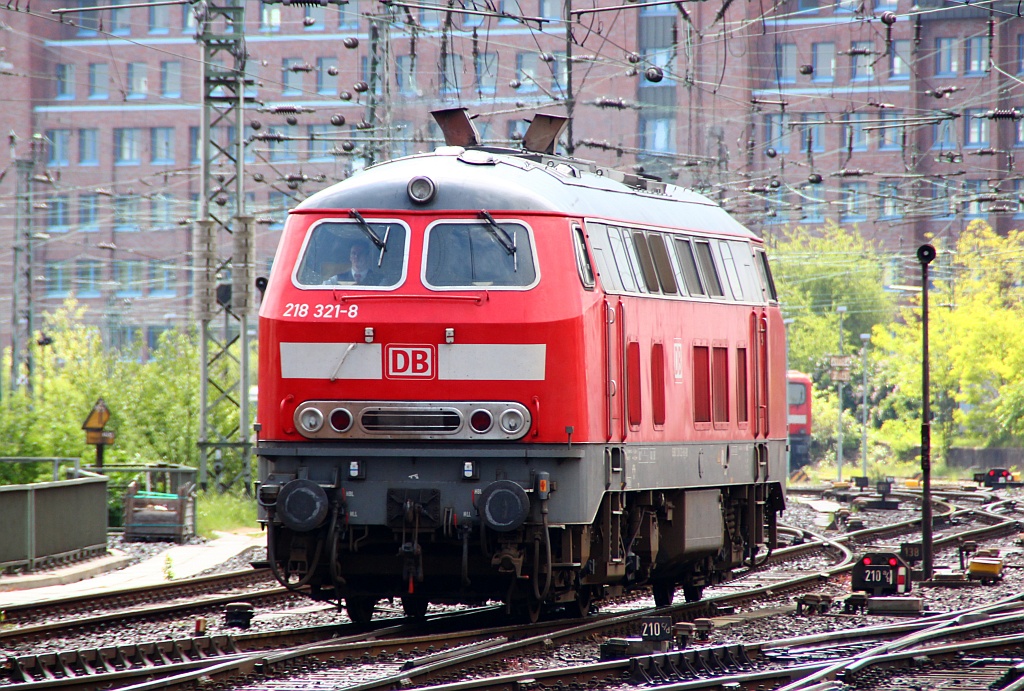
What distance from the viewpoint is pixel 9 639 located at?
516 inches

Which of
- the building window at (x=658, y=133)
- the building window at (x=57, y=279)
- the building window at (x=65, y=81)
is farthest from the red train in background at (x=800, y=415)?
the building window at (x=65, y=81)

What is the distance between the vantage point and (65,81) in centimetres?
8325

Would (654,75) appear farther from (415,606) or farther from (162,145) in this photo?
(162,145)

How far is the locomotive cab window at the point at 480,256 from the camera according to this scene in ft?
40.5

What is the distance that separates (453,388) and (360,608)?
2.54 m

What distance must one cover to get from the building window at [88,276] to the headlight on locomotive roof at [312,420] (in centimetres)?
7354

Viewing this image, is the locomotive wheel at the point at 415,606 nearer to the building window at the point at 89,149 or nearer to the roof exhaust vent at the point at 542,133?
the roof exhaust vent at the point at 542,133

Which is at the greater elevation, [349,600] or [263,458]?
[263,458]

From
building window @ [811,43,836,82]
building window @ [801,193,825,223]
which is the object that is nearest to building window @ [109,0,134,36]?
building window @ [811,43,836,82]

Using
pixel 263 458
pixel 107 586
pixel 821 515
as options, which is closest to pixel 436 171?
pixel 263 458

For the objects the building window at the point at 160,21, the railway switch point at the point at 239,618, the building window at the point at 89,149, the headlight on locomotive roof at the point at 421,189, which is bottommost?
the railway switch point at the point at 239,618

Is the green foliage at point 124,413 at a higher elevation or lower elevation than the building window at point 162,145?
lower

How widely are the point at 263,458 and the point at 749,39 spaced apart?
209ft

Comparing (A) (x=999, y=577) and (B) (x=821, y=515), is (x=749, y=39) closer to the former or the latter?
(B) (x=821, y=515)
